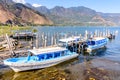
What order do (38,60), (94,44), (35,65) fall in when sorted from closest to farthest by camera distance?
1. (35,65)
2. (38,60)
3. (94,44)

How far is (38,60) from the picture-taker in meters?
39.2

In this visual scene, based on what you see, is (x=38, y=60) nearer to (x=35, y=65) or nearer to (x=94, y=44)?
(x=35, y=65)

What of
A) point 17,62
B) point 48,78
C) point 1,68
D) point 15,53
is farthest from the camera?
point 15,53

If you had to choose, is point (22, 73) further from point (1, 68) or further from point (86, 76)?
point (86, 76)

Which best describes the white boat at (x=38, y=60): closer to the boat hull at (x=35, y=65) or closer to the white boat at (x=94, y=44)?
the boat hull at (x=35, y=65)

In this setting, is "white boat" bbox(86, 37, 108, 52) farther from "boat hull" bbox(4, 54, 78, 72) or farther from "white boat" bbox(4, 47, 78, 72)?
"boat hull" bbox(4, 54, 78, 72)

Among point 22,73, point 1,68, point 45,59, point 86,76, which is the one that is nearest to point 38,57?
point 45,59

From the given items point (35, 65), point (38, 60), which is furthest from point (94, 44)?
point (35, 65)

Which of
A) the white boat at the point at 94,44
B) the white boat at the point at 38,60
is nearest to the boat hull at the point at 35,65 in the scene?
the white boat at the point at 38,60

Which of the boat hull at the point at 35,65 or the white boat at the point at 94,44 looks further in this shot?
the white boat at the point at 94,44

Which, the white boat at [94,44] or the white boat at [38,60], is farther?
the white boat at [94,44]

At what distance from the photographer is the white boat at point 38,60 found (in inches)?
1437

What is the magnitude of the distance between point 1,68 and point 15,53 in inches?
272

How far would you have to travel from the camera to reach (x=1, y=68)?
38.6m
